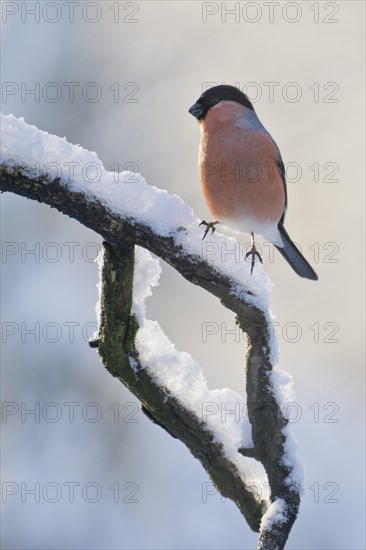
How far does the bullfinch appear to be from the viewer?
11.6ft

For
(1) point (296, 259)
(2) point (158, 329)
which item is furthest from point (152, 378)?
(1) point (296, 259)

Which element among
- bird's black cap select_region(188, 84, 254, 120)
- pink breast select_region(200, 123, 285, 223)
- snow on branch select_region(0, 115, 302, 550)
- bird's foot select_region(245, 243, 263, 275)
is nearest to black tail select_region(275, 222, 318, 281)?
pink breast select_region(200, 123, 285, 223)

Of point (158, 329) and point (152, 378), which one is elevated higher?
point (158, 329)

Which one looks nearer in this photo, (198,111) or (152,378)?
(152,378)

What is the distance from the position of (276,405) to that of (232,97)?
1557mm

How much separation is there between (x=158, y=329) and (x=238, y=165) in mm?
905

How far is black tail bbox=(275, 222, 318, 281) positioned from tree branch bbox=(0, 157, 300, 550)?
3.82ft

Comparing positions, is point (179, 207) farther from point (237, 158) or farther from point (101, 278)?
point (237, 158)

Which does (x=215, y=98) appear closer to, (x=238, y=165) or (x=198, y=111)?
(x=198, y=111)

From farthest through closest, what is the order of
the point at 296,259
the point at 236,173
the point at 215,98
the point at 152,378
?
1. the point at 296,259
2. the point at 215,98
3. the point at 236,173
4. the point at 152,378

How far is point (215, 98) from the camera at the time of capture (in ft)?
12.4

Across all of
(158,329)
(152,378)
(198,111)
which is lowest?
(152,378)

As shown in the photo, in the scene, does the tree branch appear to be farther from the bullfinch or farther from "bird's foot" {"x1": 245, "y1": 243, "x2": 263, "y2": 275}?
the bullfinch

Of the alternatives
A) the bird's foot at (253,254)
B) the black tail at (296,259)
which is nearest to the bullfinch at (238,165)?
the black tail at (296,259)
